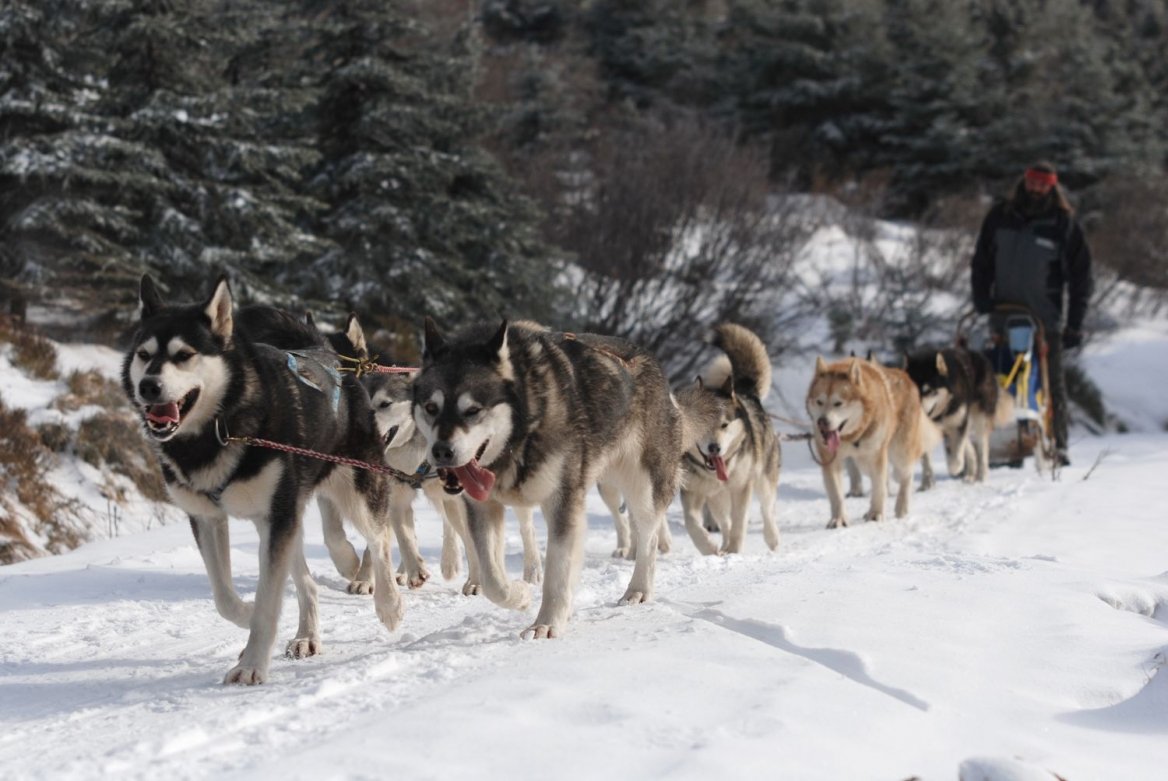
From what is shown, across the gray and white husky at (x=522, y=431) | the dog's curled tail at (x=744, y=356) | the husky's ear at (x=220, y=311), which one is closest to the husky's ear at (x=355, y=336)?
the gray and white husky at (x=522, y=431)

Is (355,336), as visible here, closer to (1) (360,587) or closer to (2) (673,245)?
(1) (360,587)

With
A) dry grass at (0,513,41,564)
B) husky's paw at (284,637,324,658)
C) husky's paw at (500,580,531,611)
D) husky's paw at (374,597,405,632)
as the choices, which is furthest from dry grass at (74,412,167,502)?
husky's paw at (500,580,531,611)

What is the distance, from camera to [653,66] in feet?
112

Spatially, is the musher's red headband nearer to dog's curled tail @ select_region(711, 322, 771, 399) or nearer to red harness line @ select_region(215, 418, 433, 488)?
dog's curled tail @ select_region(711, 322, 771, 399)

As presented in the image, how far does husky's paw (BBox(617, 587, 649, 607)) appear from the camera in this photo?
5.29 meters

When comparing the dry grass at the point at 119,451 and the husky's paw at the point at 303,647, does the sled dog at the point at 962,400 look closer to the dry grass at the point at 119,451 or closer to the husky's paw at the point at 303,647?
the dry grass at the point at 119,451

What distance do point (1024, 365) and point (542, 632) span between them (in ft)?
26.1

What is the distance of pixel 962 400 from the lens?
11.4 m

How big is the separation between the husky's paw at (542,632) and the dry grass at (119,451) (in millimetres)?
6882

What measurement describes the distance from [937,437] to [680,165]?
796 centimetres

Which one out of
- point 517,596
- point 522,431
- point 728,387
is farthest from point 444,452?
point 728,387

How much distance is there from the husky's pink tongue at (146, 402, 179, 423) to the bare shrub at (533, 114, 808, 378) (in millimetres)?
11640

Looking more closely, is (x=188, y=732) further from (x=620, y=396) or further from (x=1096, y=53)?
(x=1096, y=53)

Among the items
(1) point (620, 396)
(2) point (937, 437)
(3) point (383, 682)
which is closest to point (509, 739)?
(3) point (383, 682)
